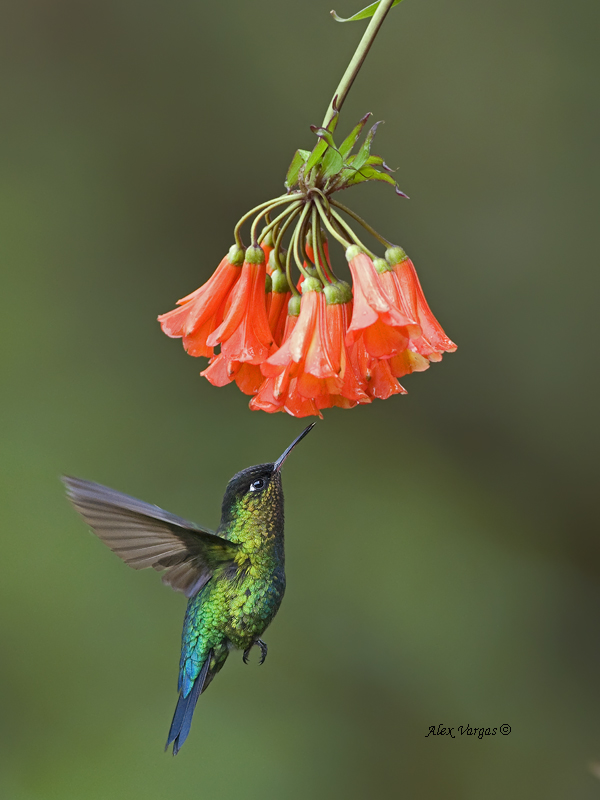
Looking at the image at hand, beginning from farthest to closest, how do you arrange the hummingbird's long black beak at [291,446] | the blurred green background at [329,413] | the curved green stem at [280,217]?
the blurred green background at [329,413] → the hummingbird's long black beak at [291,446] → the curved green stem at [280,217]

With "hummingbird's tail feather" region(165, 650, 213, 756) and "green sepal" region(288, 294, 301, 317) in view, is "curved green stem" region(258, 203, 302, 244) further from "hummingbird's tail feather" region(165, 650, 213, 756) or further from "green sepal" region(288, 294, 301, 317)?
"hummingbird's tail feather" region(165, 650, 213, 756)

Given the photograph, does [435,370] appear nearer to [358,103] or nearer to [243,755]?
[358,103]

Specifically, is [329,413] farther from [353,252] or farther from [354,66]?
[354,66]

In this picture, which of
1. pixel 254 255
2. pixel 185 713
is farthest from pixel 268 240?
pixel 185 713

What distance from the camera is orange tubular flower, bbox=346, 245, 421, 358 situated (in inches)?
30.6

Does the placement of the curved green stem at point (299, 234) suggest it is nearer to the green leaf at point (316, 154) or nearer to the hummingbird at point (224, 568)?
the green leaf at point (316, 154)

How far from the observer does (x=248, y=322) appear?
882 millimetres

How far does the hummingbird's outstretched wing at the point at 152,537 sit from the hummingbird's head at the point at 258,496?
0.06 m

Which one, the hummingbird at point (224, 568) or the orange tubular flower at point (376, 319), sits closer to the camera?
the orange tubular flower at point (376, 319)

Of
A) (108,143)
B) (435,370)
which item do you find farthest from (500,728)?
(108,143)

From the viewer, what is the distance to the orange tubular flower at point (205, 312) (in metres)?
0.93
